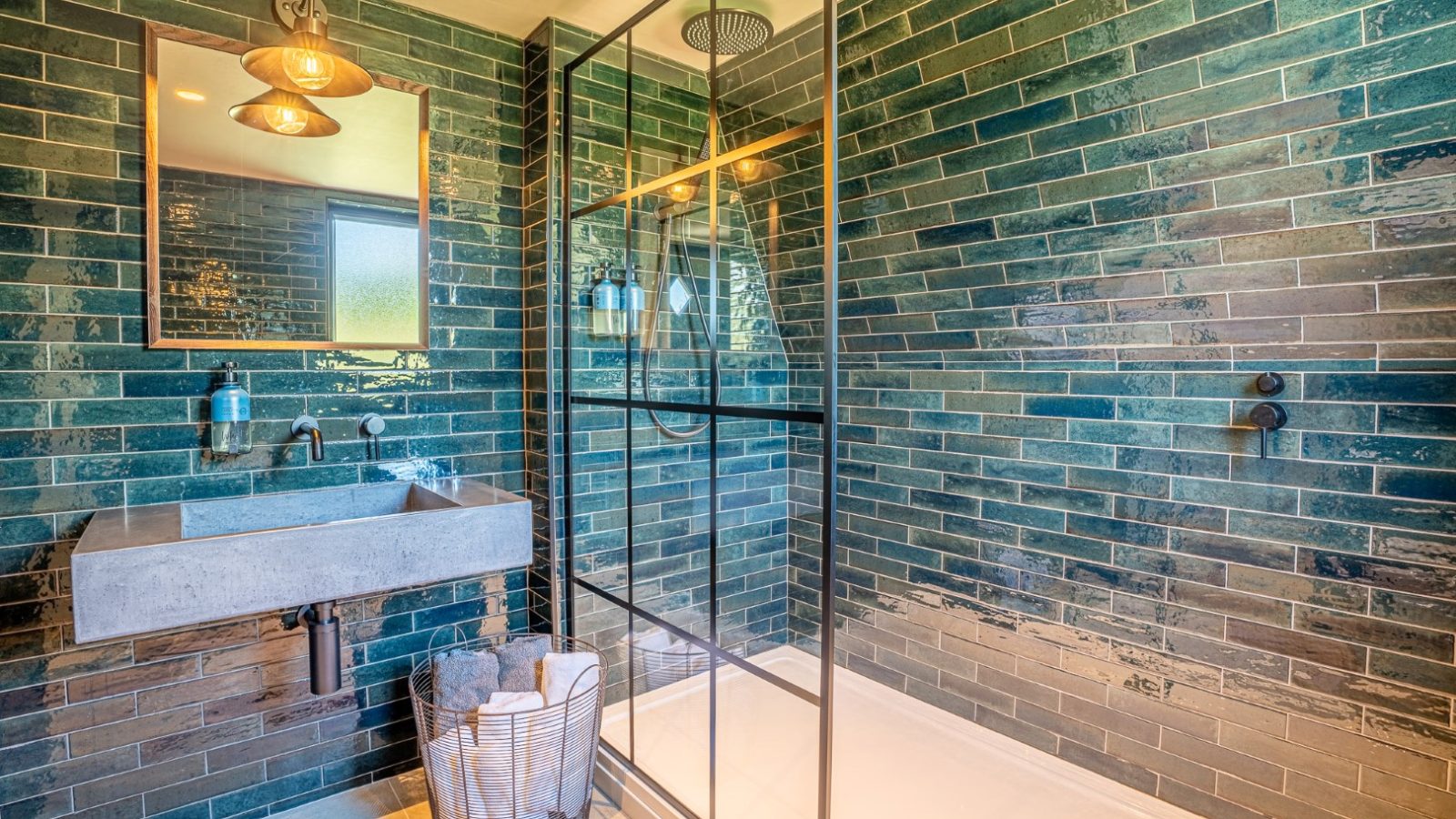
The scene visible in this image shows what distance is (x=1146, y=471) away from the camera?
7.38 ft

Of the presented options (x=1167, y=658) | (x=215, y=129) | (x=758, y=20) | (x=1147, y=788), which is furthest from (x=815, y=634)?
(x=215, y=129)

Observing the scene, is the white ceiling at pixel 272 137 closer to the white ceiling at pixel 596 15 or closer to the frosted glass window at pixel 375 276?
the frosted glass window at pixel 375 276

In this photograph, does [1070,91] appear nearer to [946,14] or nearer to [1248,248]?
[946,14]

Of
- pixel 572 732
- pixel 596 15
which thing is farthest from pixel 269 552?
pixel 596 15

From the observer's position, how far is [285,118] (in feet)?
6.88

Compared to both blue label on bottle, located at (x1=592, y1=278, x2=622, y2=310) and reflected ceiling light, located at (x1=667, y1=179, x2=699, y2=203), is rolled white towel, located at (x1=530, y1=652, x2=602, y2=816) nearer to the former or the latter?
blue label on bottle, located at (x1=592, y1=278, x2=622, y2=310)

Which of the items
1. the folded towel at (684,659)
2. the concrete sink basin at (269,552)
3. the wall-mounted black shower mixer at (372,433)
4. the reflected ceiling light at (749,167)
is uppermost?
the reflected ceiling light at (749,167)

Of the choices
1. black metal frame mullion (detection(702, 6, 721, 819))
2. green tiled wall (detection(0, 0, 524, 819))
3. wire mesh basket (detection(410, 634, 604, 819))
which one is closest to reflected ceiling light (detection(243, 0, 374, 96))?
green tiled wall (detection(0, 0, 524, 819))

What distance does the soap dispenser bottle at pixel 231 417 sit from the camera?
1960 mm

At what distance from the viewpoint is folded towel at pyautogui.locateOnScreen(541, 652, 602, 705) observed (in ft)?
6.74

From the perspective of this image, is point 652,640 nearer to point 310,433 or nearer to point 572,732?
point 572,732

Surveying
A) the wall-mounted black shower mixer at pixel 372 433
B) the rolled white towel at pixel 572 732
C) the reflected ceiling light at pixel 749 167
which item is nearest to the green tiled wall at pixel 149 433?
the wall-mounted black shower mixer at pixel 372 433

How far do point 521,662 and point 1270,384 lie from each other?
247 cm

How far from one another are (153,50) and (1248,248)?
3.17 metres
